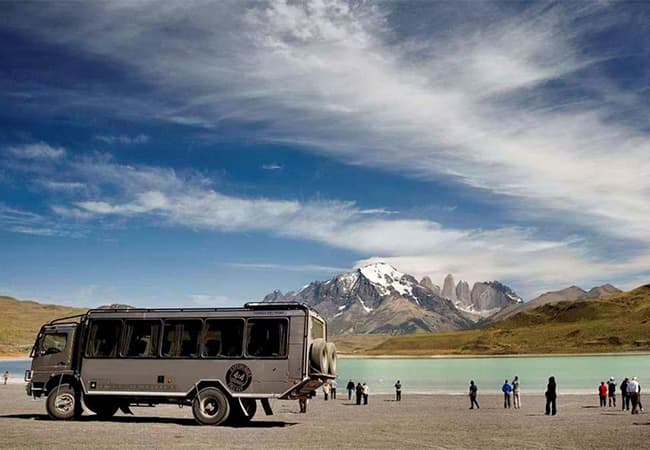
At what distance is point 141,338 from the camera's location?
2784 centimetres

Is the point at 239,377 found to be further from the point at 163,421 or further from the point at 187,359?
the point at 163,421

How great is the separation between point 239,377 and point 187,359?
2439 millimetres

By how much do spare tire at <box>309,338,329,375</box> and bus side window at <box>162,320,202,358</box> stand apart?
4.96 m

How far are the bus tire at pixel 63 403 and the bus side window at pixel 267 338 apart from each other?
27.6 feet

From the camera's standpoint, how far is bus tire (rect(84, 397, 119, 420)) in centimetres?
2844

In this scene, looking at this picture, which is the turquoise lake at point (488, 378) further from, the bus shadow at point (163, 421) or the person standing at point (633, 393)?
the bus shadow at point (163, 421)

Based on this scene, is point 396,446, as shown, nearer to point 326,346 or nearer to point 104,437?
point 326,346

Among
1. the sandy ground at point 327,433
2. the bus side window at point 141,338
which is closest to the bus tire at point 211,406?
the sandy ground at point 327,433

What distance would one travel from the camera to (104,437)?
22.2m

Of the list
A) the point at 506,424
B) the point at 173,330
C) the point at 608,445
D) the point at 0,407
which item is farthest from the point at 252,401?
the point at 0,407

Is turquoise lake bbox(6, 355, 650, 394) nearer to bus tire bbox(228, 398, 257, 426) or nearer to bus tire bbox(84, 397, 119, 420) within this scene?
bus tire bbox(228, 398, 257, 426)

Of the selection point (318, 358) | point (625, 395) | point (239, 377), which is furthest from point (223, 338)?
point (625, 395)

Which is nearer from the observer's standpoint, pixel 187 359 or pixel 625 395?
pixel 187 359

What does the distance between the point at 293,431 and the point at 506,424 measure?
34.9ft
